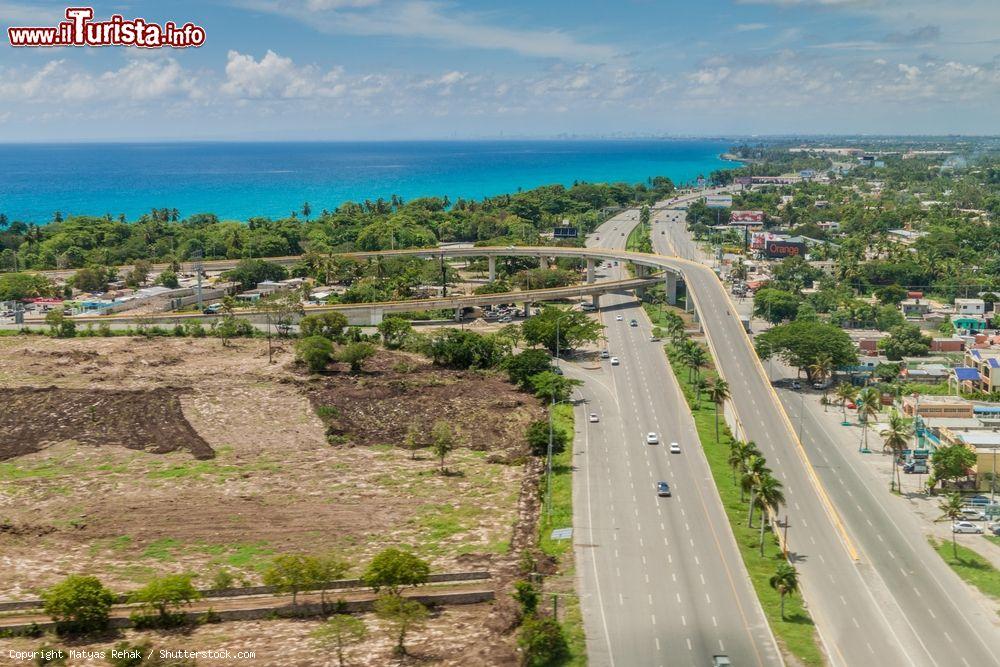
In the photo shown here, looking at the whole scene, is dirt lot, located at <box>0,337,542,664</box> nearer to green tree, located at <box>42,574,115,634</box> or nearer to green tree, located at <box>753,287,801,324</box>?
green tree, located at <box>42,574,115,634</box>

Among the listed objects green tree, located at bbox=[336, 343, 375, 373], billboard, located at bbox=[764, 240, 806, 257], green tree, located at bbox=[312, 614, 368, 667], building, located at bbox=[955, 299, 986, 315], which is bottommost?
green tree, located at bbox=[312, 614, 368, 667]

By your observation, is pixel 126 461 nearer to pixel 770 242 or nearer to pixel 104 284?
pixel 104 284

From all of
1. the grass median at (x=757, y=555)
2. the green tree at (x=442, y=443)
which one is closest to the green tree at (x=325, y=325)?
the green tree at (x=442, y=443)

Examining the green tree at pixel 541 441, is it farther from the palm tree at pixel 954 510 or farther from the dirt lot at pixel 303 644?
the palm tree at pixel 954 510

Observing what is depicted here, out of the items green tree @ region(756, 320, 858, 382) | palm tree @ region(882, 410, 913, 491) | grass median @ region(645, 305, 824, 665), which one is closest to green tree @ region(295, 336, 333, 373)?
grass median @ region(645, 305, 824, 665)

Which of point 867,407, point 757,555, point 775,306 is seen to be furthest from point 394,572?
point 775,306

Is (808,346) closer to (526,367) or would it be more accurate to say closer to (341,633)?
(526,367)

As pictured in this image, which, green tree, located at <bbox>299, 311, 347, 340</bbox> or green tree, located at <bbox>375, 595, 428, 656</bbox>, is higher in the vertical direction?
green tree, located at <bbox>299, 311, 347, 340</bbox>
